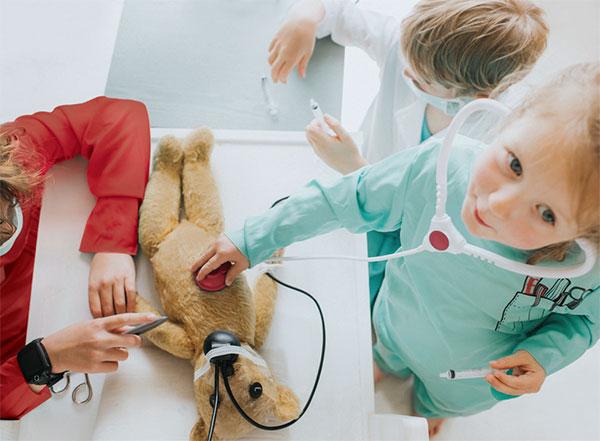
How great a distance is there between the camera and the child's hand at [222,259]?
74 cm

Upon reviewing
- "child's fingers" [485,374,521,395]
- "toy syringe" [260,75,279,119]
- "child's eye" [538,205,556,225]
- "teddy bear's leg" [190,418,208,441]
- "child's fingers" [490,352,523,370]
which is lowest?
"teddy bear's leg" [190,418,208,441]

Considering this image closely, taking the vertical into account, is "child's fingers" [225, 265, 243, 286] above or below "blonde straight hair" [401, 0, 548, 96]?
below

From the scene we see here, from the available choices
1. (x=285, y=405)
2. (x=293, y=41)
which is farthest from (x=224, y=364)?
(x=293, y=41)

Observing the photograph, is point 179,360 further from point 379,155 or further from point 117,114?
point 379,155

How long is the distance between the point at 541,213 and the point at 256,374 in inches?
15.6

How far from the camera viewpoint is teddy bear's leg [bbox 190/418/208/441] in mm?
694

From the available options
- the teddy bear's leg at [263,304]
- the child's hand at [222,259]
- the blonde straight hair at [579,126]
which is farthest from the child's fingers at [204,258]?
the blonde straight hair at [579,126]

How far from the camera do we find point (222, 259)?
74 cm

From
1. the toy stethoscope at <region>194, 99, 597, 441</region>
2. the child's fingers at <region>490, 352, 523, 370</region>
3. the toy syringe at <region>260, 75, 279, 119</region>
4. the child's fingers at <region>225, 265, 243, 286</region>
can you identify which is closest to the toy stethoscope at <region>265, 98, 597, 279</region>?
the toy stethoscope at <region>194, 99, 597, 441</region>

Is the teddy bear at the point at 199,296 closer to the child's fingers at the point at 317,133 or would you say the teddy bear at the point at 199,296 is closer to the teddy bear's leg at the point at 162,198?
the teddy bear's leg at the point at 162,198

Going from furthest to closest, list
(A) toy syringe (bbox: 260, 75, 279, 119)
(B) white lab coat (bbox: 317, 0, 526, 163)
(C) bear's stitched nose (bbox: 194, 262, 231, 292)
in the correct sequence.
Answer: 1. (A) toy syringe (bbox: 260, 75, 279, 119)
2. (B) white lab coat (bbox: 317, 0, 526, 163)
3. (C) bear's stitched nose (bbox: 194, 262, 231, 292)

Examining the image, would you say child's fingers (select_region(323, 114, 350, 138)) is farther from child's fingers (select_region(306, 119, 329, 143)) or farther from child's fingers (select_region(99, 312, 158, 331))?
child's fingers (select_region(99, 312, 158, 331))

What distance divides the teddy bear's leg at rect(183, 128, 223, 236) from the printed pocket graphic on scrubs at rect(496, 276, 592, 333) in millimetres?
442

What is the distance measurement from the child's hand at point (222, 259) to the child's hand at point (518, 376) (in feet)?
1.17
